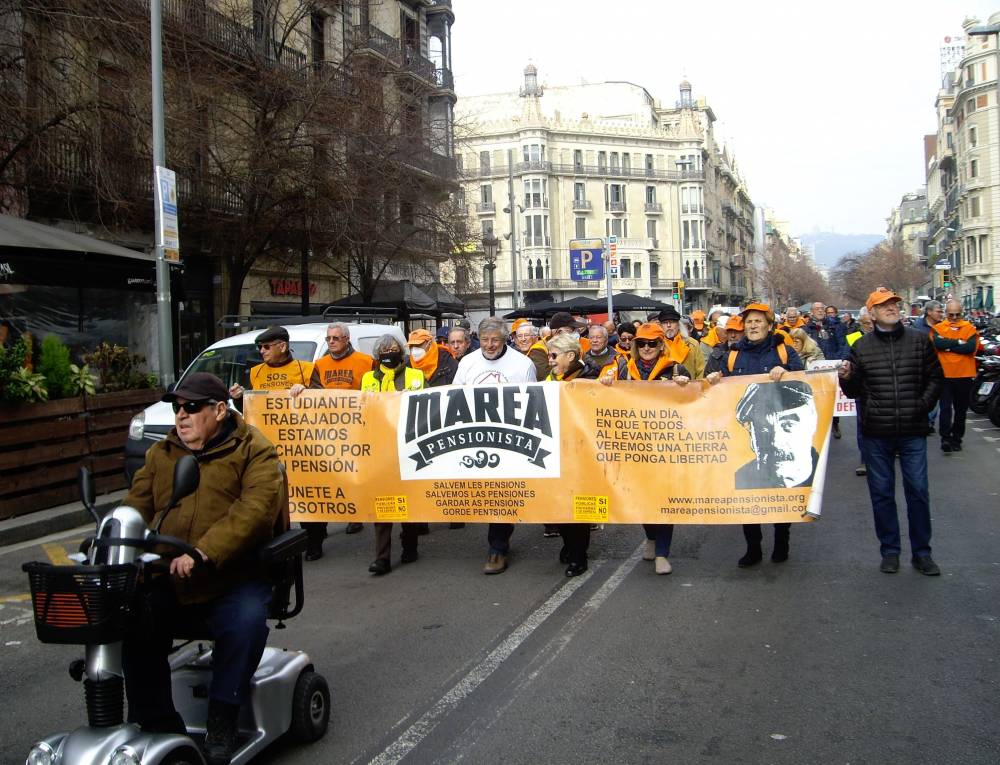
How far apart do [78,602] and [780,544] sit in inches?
220

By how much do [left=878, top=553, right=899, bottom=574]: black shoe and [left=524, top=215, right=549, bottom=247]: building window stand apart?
7895 centimetres

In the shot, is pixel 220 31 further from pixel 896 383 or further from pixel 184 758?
pixel 184 758

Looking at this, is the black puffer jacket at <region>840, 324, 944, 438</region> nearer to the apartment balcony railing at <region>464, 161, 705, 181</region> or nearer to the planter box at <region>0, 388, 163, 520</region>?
the planter box at <region>0, 388, 163, 520</region>

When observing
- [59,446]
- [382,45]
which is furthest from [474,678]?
[382,45]

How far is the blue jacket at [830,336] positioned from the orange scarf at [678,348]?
6207 millimetres

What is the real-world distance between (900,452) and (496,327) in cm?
324

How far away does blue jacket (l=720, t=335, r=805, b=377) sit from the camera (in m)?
7.30

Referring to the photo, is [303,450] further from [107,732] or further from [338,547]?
[107,732]

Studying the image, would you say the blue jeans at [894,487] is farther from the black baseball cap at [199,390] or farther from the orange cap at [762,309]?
the black baseball cap at [199,390]

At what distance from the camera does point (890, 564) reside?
→ 6.87 meters

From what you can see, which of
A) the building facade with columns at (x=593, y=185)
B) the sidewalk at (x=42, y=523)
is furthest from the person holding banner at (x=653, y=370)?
the building facade with columns at (x=593, y=185)

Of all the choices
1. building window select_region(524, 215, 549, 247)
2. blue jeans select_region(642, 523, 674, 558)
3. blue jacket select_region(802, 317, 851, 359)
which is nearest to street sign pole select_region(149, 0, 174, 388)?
blue jeans select_region(642, 523, 674, 558)

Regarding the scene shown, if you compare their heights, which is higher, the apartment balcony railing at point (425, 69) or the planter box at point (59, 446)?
the apartment balcony railing at point (425, 69)

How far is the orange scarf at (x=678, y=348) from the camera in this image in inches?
349
